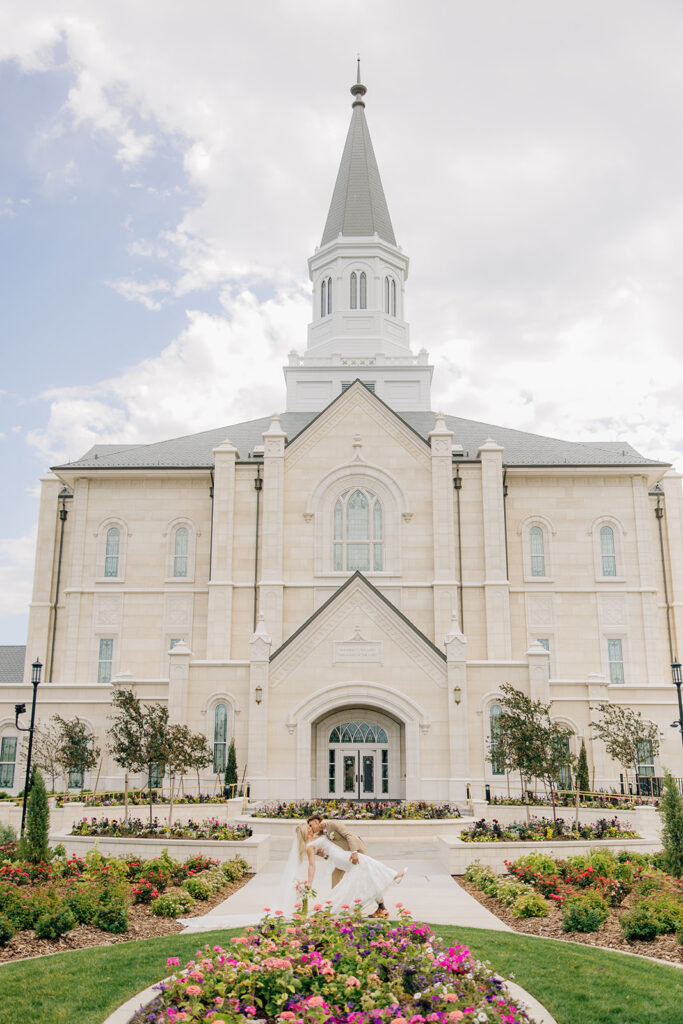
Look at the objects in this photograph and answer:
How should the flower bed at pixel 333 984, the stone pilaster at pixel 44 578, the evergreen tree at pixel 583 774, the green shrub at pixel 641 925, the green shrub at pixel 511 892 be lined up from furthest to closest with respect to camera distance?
1. the stone pilaster at pixel 44 578
2. the evergreen tree at pixel 583 774
3. the green shrub at pixel 511 892
4. the green shrub at pixel 641 925
5. the flower bed at pixel 333 984

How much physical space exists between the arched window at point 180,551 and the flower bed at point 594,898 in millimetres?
22358

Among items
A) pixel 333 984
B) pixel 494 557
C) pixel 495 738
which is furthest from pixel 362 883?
pixel 494 557

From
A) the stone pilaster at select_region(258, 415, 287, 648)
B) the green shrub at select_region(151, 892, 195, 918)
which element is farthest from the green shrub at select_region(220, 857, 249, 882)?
the stone pilaster at select_region(258, 415, 287, 648)

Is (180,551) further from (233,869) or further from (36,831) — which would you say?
(36,831)

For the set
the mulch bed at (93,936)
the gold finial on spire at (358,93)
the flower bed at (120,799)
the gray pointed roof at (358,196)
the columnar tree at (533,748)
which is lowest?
the mulch bed at (93,936)

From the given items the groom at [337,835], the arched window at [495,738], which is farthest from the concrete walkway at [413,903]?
the arched window at [495,738]

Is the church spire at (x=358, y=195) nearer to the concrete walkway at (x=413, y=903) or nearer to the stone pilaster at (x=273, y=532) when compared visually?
the stone pilaster at (x=273, y=532)

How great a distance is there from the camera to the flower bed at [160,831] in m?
21.0

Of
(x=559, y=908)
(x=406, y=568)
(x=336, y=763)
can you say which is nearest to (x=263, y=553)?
(x=406, y=568)

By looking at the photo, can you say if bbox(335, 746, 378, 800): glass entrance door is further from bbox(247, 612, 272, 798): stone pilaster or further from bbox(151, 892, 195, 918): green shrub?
bbox(151, 892, 195, 918): green shrub

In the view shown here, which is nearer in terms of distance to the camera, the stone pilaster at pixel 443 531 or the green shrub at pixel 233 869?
the green shrub at pixel 233 869

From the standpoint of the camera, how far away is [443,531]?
116ft

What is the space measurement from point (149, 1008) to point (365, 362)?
1553 inches

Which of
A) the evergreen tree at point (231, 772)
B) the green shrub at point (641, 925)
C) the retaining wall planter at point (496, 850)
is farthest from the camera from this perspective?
the evergreen tree at point (231, 772)
